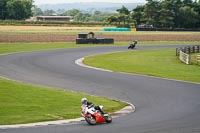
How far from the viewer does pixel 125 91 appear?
28594mm

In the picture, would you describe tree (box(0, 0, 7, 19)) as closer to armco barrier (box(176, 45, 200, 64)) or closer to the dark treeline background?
the dark treeline background

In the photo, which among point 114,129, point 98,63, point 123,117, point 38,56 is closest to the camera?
point 114,129

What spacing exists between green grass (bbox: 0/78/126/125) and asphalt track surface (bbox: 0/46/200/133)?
1.34m

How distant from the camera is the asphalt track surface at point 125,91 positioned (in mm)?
18156

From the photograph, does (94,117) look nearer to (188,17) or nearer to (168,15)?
(168,15)

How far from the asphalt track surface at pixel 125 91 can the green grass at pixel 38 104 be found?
1.34 meters

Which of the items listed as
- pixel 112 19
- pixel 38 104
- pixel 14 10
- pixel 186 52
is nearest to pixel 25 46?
pixel 186 52

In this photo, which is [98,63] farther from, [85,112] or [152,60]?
[85,112]

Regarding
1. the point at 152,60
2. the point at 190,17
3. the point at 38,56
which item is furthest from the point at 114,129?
the point at 190,17

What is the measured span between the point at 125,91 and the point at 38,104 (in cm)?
731

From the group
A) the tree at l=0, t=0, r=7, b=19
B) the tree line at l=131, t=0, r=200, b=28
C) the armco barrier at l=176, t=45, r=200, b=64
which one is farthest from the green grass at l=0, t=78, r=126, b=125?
the tree at l=0, t=0, r=7, b=19

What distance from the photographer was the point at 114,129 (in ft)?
58.6

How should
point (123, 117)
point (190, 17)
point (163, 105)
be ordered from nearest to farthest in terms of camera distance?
point (123, 117)
point (163, 105)
point (190, 17)

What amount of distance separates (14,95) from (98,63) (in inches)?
872
